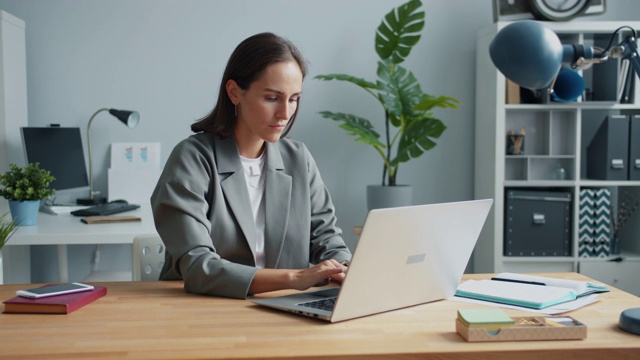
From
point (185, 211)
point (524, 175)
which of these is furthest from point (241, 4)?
point (185, 211)

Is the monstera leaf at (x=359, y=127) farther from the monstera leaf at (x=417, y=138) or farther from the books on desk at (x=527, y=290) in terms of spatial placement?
the books on desk at (x=527, y=290)

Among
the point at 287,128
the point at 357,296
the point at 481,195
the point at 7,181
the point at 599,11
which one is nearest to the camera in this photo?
the point at 357,296

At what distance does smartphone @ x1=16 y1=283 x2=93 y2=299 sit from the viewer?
1.58m

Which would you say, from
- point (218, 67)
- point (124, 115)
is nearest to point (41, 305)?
point (124, 115)

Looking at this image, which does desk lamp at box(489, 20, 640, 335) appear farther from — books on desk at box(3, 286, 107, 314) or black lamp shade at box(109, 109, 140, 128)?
black lamp shade at box(109, 109, 140, 128)

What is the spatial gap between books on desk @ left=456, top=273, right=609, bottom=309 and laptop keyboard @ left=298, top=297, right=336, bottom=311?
1.13 ft

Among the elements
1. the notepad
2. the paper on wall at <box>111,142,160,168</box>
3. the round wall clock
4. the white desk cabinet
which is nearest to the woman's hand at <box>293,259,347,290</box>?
the notepad

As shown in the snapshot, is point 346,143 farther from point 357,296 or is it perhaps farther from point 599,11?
point 357,296

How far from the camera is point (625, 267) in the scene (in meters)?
3.97

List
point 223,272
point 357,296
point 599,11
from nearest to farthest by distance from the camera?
point 357,296
point 223,272
point 599,11

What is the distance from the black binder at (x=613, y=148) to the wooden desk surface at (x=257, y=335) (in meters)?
2.47

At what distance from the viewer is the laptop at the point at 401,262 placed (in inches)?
55.6

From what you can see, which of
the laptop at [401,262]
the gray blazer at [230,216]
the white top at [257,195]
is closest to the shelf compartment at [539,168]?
the gray blazer at [230,216]

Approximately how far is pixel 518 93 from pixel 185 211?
8.57ft
